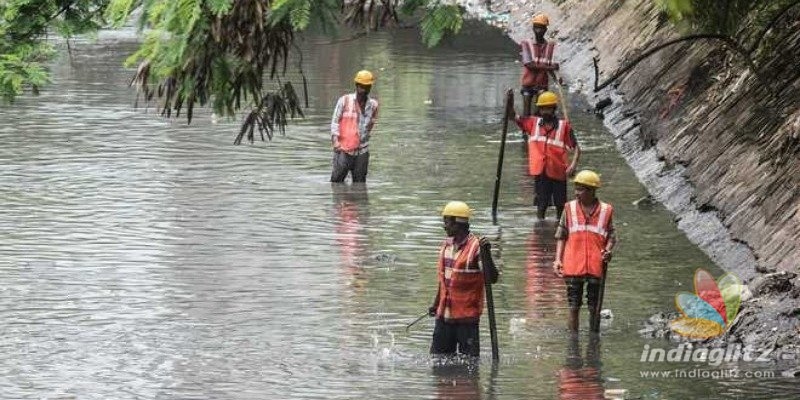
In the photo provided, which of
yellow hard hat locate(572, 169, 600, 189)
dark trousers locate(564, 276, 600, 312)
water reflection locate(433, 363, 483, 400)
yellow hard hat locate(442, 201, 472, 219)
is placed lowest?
water reflection locate(433, 363, 483, 400)

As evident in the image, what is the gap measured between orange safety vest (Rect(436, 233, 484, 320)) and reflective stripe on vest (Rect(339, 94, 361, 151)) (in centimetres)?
914

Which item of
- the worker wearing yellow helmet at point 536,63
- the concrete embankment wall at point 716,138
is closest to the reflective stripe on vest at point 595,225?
the concrete embankment wall at point 716,138

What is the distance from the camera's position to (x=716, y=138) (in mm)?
22484

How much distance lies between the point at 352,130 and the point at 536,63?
5353 mm

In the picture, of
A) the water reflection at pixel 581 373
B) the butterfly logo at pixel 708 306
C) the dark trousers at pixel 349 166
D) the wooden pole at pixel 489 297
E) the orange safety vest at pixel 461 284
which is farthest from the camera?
the dark trousers at pixel 349 166

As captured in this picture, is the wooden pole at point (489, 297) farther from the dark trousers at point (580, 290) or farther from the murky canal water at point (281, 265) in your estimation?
the dark trousers at point (580, 290)

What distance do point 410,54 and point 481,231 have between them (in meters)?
20.8

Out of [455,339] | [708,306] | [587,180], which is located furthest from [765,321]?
[455,339]

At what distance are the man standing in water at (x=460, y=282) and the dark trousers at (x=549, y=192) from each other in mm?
6564

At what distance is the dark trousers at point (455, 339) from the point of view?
14750mm

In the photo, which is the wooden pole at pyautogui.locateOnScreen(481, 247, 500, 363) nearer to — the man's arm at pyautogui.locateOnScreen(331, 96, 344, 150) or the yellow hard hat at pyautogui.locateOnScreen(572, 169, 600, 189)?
the yellow hard hat at pyautogui.locateOnScreen(572, 169, 600, 189)

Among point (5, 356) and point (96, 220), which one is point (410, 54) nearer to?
point (96, 220)

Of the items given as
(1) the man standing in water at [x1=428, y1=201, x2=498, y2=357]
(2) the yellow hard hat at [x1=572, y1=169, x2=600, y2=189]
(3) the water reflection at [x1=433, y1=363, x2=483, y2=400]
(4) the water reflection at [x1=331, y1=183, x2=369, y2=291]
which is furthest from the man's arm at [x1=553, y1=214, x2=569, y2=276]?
(4) the water reflection at [x1=331, y1=183, x2=369, y2=291]

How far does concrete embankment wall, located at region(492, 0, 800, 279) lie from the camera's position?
60.9ft
